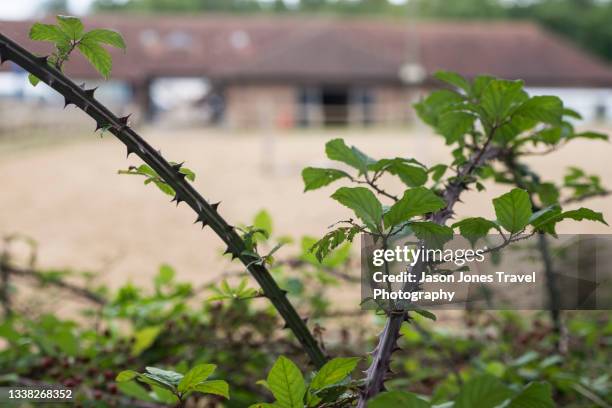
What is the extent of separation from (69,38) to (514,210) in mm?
372

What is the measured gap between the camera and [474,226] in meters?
0.62

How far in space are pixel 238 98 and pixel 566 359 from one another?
19.8 meters

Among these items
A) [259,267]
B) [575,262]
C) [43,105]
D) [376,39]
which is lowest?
[259,267]

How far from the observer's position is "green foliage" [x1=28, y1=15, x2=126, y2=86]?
0.58 meters

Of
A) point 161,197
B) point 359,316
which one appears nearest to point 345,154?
→ point 359,316

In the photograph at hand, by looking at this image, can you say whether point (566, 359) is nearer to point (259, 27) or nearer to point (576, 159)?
point (576, 159)

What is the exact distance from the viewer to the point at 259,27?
25.1m

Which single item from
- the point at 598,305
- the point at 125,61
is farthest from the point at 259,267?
the point at 125,61

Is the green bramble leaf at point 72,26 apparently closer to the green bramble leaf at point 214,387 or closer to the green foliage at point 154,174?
the green foliage at point 154,174

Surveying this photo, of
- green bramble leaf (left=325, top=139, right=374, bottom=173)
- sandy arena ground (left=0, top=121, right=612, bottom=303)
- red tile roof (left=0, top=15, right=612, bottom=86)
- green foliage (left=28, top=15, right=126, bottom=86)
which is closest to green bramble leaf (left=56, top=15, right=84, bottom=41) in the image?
green foliage (left=28, top=15, right=126, bottom=86)

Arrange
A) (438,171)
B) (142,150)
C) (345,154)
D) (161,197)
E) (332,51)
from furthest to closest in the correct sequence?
(332,51) < (161,197) < (438,171) < (345,154) < (142,150)

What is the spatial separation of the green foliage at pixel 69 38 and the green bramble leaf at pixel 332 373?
0.30 metres

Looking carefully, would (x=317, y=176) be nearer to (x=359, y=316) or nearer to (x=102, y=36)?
(x=102, y=36)

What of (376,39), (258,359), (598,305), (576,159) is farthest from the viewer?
(376,39)
